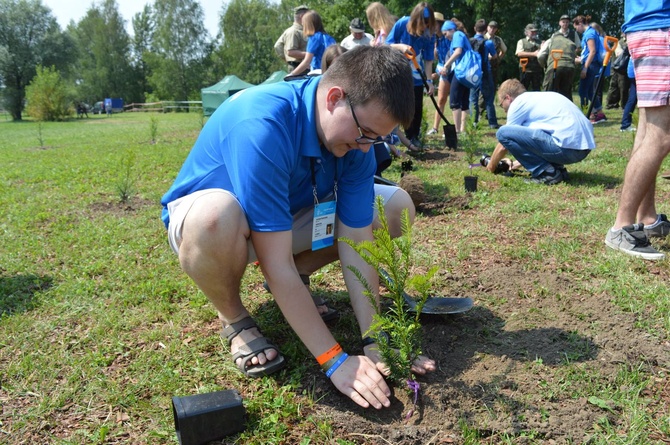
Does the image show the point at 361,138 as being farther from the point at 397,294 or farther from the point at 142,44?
the point at 142,44

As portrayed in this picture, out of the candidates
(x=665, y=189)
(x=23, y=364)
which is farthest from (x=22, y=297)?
(x=665, y=189)

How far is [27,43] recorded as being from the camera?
40094mm

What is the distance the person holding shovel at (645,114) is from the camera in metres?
3.09

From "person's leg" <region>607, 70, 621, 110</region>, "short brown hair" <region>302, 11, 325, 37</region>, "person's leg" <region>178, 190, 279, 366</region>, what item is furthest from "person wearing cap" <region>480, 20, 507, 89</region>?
"person's leg" <region>178, 190, 279, 366</region>

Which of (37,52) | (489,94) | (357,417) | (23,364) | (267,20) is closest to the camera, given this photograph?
(357,417)

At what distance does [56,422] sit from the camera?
6.73 feet

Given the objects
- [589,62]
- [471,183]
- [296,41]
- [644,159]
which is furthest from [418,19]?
[589,62]

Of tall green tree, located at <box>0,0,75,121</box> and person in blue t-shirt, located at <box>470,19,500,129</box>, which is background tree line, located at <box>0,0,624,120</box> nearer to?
tall green tree, located at <box>0,0,75,121</box>

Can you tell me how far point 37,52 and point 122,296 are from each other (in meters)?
45.1

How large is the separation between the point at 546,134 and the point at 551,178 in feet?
1.52

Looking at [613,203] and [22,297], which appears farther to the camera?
[613,203]

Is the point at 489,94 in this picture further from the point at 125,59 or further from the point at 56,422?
the point at 125,59

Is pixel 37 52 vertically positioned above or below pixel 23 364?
above

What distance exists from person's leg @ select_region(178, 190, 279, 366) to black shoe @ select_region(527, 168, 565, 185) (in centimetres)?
408
